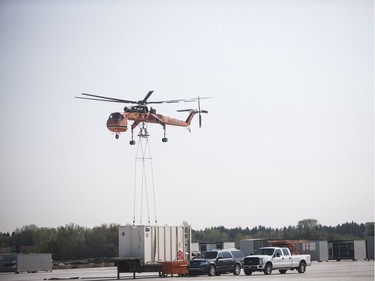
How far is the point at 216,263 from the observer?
43.6 meters

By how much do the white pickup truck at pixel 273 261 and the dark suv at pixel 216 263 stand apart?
928 millimetres

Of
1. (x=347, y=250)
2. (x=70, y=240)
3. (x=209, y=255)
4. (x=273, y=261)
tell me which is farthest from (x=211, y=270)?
(x=70, y=240)

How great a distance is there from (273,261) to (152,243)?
779 cm

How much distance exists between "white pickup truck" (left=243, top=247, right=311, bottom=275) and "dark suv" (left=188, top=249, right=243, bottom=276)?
93cm

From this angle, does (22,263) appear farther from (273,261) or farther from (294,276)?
(294,276)

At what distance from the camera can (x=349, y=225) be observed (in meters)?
200

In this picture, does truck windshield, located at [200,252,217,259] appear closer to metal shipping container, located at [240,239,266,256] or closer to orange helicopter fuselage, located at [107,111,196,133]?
orange helicopter fuselage, located at [107,111,196,133]

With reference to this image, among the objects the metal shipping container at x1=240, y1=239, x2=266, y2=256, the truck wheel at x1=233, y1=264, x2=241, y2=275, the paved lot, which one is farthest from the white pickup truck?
the metal shipping container at x1=240, y1=239, x2=266, y2=256

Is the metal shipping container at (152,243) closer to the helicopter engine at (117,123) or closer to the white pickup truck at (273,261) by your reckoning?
the white pickup truck at (273,261)

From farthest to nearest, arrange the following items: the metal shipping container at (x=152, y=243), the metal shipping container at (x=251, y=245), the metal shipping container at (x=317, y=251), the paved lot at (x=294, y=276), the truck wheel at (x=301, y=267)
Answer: the metal shipping container at (x=251, y=245)
the metal shipping container at (x=317, y=251)
the truck wheel at (x=301, y=267)
the metal shipping container at (x=152, y=243)
the paved lot at (x=294, y=276)

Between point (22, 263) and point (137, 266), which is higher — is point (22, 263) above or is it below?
below

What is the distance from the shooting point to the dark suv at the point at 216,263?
43.0 m

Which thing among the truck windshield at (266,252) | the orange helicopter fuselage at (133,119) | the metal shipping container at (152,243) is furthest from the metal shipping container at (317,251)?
the metal shipping container at (152,243)

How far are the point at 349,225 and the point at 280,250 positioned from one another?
160647 mm
